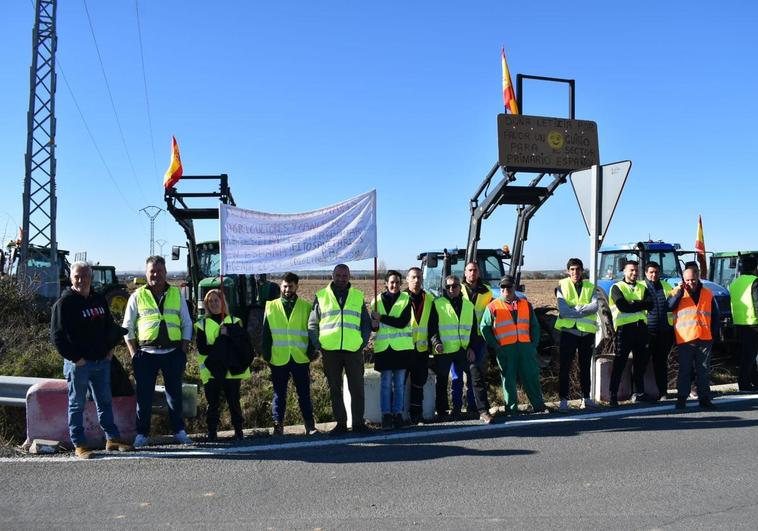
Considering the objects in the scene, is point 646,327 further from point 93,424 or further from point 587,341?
point 93,424

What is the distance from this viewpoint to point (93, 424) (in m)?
6.88

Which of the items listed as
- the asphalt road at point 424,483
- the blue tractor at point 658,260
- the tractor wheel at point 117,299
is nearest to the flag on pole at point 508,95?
the blue tractor at point 658,260

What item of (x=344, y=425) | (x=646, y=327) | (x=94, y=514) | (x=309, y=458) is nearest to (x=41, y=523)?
(x=94, y=514)

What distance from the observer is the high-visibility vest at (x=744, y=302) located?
9352 mm

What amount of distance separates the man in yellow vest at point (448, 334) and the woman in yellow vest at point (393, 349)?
16.5 inches

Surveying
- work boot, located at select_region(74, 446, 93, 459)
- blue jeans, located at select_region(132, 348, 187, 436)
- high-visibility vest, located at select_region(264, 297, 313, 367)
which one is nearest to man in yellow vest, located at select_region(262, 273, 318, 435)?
high-visibility vest, located at select_region(264, 297, 313, 367)

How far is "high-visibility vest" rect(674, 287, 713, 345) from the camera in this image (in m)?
8.31

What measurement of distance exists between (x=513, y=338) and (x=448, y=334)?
0.82 m

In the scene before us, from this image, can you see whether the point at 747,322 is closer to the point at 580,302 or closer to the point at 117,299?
the point at 580,302

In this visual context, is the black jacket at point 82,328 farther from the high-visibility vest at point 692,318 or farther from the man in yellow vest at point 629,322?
the high-visibility vest at point 692,318

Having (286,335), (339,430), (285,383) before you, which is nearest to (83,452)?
(285,383)

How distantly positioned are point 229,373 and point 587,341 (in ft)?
14.6

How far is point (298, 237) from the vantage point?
8.59 m

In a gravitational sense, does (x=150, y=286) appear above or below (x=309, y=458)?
above
